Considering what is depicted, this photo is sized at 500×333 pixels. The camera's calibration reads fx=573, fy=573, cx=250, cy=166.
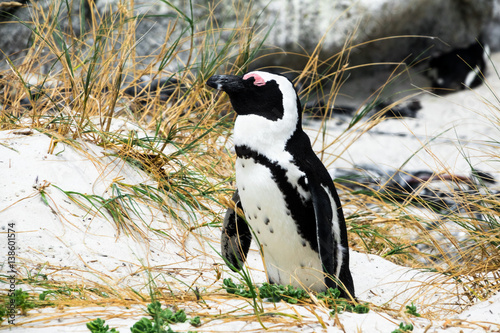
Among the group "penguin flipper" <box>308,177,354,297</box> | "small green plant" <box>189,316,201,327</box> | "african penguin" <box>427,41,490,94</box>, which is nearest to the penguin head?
"penguin flipper" <box>308,177,354,297</box>

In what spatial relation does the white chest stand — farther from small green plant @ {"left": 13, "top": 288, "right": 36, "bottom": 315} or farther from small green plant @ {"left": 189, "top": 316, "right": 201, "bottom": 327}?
small green plant @ {"left": 13, "top": 288, "right": 36, "bottom": 315}

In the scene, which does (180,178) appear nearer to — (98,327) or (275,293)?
(275,293)

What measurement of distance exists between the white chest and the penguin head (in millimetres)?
203

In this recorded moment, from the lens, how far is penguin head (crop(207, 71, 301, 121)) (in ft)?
7.20

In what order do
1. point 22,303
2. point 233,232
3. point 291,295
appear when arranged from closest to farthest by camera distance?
point 22,303 < point 291,295 < point 233,232

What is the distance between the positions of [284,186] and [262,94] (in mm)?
364

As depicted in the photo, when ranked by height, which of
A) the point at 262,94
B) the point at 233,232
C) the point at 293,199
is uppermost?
the point at 262,94

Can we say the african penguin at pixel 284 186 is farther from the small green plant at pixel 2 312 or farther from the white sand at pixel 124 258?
the small green plant at pixel 2 312

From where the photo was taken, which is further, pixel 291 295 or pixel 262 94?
pixel 262 94

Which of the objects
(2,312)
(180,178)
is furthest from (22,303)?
(180,178)

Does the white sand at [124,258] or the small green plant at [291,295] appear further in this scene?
the small green plant at [291,295]

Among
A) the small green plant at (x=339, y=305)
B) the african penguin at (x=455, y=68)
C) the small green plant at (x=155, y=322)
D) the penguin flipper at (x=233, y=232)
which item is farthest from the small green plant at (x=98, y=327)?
the african penguin at (x=455, y=68)

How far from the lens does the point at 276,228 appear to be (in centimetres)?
221

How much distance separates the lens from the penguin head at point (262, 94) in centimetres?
219
